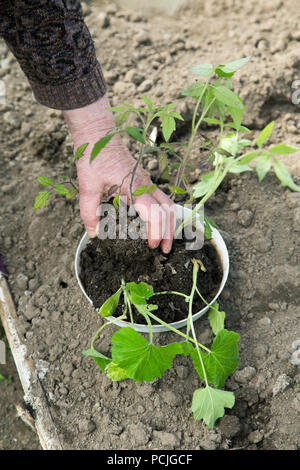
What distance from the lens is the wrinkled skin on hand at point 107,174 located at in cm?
116

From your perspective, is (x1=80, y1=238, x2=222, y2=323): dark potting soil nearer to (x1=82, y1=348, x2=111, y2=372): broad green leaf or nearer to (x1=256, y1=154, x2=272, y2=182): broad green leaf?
(x1=82, y1=348, x2=111, y2=372): broad green leaf

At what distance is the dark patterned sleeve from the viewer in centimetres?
103

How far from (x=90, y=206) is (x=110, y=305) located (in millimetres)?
302

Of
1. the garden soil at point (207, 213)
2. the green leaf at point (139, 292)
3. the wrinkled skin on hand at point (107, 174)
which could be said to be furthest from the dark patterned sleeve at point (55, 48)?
the green leaf at point (139, 292)

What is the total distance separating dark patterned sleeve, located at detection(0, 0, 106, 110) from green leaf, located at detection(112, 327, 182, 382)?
0.65 m

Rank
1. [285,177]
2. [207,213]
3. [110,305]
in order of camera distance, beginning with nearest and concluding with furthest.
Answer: [285,177]
[110,305]
[207,213]

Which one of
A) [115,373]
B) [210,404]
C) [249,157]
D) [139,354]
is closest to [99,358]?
[115,373]

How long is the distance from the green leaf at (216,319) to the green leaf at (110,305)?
270 millimetres

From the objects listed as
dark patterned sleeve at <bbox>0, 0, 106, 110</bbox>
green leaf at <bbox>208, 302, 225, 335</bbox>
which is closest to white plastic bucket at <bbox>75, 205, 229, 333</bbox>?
green leaf at <bbox>208, 302, 225, 335</bbox>

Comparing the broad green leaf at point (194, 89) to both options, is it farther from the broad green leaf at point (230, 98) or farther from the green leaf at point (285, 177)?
the green leaf at point (285, 177)

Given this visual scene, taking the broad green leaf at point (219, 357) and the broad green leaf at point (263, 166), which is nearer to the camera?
the broad green leaf at point (263, 166)

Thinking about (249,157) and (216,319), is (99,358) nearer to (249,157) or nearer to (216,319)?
(216,319)

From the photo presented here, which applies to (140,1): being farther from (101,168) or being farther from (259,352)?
(259,352)

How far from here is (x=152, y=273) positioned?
1221mm
